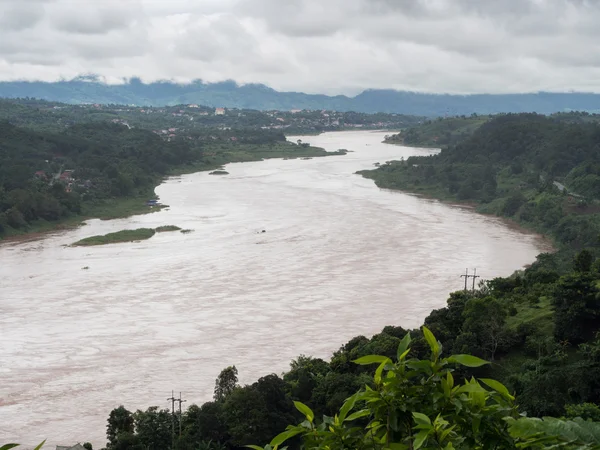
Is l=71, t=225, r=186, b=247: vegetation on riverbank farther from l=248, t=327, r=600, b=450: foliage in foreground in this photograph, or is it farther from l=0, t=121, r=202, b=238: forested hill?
l=248, t=327, r=600, b=450: foliage in foreground

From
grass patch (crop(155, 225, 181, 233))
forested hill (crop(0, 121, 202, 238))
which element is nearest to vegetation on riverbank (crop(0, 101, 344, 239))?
forested hill (crop(0, 121, 202, 238))

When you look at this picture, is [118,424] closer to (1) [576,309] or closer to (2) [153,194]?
(1) [576,309]

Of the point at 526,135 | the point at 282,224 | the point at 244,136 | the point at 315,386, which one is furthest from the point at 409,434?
the point at 244,136

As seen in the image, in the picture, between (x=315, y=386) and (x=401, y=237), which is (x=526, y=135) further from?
(x=315, y=386)

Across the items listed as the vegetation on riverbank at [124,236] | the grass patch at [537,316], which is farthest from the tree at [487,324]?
→ the vegetation on riverbank at [124,236]

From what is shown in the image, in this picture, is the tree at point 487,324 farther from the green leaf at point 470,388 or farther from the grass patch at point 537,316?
the green leaf at point 470,388

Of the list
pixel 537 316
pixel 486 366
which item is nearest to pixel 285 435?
pixel 486 366
